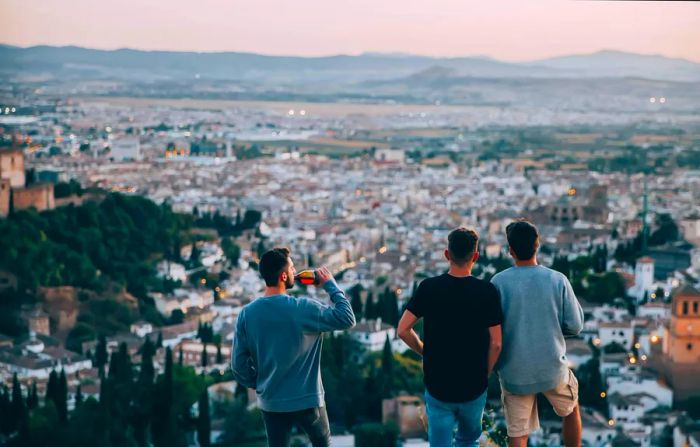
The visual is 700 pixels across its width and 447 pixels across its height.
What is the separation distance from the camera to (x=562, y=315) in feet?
8.09

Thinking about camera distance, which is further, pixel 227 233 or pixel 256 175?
pixel 256 175

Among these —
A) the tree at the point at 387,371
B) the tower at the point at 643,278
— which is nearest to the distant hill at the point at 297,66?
the tower at the point at 643,278

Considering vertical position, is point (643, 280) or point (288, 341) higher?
point (288, 341)

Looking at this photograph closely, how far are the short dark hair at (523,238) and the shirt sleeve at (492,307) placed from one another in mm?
97

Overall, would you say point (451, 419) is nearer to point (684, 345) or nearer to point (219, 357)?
point (684, 345)

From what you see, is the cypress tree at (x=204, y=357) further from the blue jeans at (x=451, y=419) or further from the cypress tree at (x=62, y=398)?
the blue jeans at (x=451, y=419)

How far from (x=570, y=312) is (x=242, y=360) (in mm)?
596

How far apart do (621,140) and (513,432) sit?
40.0 metres

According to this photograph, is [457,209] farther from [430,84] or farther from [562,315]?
[562,315]

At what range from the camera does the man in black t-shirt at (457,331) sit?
238 cm

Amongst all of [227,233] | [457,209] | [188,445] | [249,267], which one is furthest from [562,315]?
[457,209]

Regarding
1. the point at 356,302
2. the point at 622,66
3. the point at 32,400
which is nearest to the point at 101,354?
the point at 32,400

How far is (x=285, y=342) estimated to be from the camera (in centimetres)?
241

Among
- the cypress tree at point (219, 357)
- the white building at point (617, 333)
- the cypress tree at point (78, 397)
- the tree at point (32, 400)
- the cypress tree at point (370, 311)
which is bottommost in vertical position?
the cypress tree at point (219, 357)
